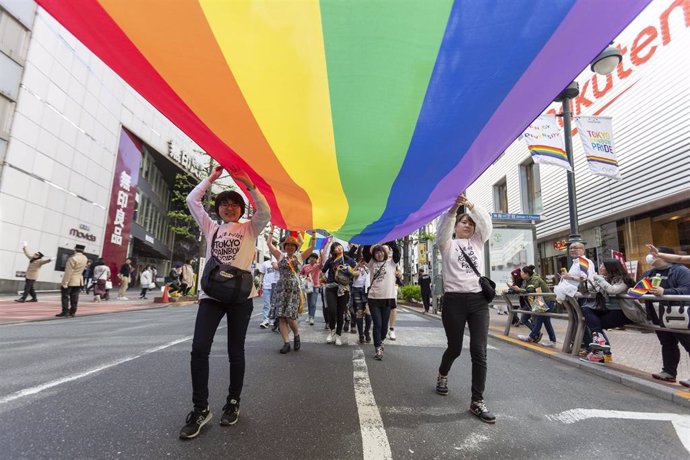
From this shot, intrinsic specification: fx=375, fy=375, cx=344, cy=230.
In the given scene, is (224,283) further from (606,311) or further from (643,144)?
(643,144)

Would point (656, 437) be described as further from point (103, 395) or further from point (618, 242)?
point (618, 242)

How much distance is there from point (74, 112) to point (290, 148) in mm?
24003

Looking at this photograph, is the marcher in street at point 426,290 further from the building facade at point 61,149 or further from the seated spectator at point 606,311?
the building facade at point 61,149

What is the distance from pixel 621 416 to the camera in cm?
328

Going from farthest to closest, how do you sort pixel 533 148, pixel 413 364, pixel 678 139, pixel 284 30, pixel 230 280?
pixel 678 139 < pixel 533 148 < pixel 413 364 < pixel 230 280 < pixel 284 30

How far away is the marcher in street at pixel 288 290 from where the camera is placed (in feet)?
18.0

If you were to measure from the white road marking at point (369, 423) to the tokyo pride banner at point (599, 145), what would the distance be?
790 cm

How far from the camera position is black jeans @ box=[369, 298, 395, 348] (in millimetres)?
5289

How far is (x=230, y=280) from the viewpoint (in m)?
2.79

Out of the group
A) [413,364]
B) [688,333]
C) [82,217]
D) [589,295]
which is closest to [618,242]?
[589,295]

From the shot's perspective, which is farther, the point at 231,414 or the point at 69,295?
the point at 69,295

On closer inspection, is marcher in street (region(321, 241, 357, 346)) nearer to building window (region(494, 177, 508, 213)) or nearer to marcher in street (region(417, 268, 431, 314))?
marcher in street (region(417, 268, 431, 314))

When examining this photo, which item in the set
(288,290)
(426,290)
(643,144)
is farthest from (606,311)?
(426,290)

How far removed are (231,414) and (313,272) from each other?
19.9ft
